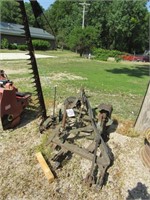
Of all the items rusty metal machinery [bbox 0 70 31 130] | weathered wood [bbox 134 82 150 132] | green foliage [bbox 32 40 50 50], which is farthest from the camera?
green foliage [bbox 32 40 50 50]

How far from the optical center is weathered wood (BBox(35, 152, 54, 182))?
324 centimetres

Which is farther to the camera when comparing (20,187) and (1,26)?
(1,26)

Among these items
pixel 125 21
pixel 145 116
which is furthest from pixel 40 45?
pixel 145 116

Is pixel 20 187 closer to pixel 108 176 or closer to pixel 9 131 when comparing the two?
pixel 108 176

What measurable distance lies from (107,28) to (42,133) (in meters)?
36.2

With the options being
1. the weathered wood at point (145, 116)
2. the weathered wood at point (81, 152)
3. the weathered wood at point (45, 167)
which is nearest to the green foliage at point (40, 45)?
the weathered wood at point (145, 116)

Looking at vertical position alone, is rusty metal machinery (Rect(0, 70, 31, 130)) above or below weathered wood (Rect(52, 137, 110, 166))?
above

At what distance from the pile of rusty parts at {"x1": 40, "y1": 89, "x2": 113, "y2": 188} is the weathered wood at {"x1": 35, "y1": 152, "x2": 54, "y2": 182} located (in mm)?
167

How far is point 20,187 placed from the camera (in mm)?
3146

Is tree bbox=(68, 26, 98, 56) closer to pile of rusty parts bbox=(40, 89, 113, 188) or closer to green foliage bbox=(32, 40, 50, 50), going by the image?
→ green foliage bbox=(32, 40, 50, 50)

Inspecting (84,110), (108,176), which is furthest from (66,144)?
(84,110)

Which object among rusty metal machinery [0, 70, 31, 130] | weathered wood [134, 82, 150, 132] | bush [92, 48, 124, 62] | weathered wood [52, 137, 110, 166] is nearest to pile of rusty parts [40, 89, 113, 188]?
weathered wood [52, 137, 110, 166]

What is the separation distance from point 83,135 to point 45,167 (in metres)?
1.18

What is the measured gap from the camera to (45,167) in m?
3.42
